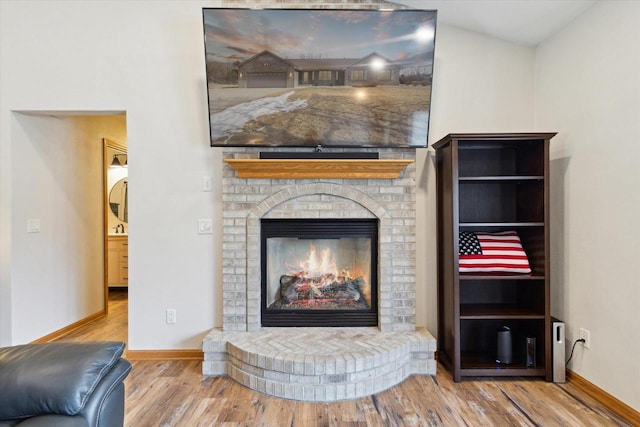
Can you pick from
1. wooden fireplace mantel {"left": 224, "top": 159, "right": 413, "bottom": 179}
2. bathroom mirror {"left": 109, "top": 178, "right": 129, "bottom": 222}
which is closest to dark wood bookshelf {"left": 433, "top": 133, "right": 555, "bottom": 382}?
wooden fireplace mantel {"left": 224, "top": 159, "right": 413, "bottom": 179}

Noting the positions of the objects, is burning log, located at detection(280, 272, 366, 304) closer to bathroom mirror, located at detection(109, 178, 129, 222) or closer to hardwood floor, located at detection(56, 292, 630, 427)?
hardwood floor, located at detection(56, 292, 630, 427)

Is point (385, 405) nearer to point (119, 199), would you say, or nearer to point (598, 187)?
point (598, 187)

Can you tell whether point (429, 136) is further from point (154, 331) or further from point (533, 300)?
point (154, 331)

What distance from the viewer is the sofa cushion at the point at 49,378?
1.20m

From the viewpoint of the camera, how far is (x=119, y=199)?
5477 mm

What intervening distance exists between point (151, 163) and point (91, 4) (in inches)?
52.1

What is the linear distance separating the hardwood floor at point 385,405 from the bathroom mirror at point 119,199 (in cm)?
356

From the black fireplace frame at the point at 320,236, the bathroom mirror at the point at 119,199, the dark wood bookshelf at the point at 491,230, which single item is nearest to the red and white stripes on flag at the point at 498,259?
the dark wood bookshelf at the point at 491,230

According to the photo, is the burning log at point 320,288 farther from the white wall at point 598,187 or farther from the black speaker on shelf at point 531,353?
the white wall at point 598,187

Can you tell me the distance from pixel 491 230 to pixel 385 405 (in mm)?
1554

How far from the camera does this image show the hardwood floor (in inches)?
79.7

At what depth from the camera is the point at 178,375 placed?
8.51ft

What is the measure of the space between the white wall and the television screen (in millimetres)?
959

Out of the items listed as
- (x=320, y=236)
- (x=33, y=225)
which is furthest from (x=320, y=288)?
(x=33, y=225)
